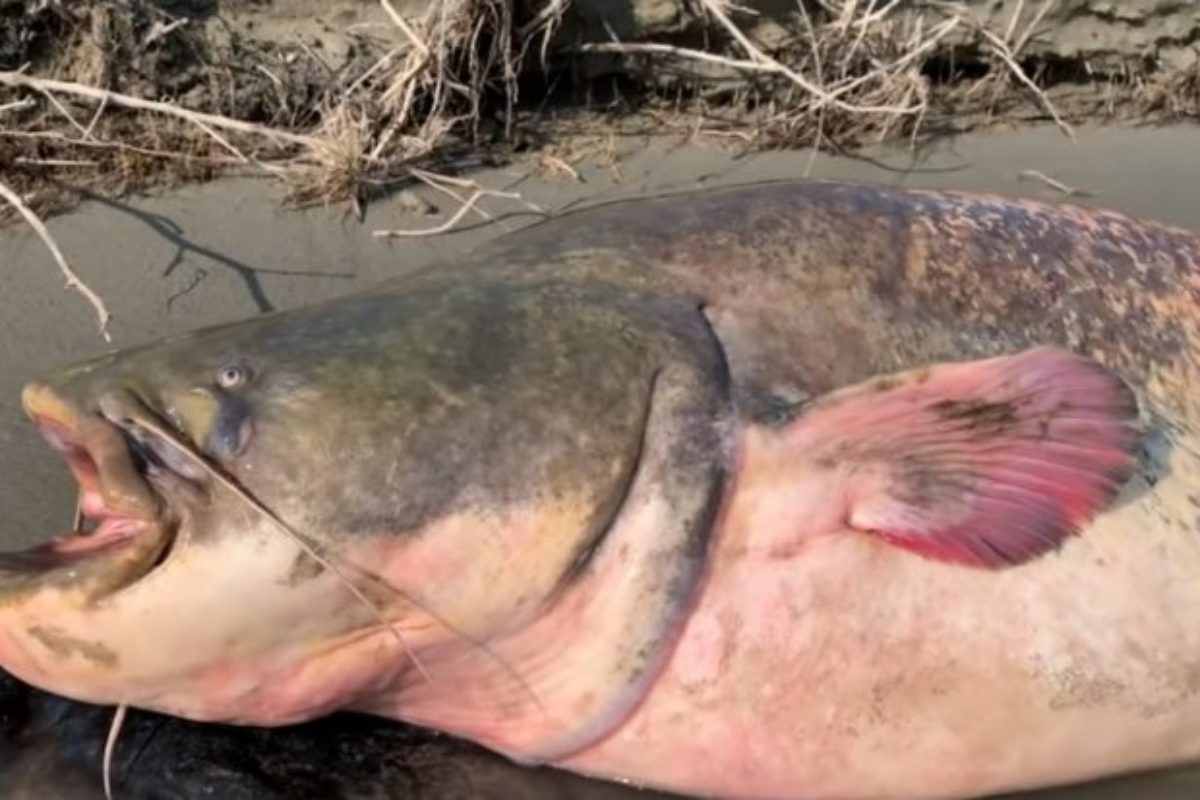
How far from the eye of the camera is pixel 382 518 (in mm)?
2486

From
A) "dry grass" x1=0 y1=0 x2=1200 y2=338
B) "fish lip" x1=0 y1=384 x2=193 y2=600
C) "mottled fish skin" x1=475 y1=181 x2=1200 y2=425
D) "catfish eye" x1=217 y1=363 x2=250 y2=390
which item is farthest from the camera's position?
"dry grass" x1=0 y1=0 x2=1200 y2=338

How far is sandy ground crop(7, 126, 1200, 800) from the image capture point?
12.8ft

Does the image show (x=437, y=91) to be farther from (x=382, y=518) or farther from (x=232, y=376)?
(x=382, y=518)

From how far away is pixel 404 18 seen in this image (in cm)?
496

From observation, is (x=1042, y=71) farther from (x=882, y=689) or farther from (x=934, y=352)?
(x=882, y=689)

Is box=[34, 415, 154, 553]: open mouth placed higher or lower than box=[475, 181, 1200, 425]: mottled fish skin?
lower

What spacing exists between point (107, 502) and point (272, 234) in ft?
6.79

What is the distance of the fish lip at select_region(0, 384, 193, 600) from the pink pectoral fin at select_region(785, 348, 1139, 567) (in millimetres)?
887

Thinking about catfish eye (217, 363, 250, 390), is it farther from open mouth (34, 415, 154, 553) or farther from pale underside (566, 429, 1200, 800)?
pale underside (566, 429, 1200, 800)

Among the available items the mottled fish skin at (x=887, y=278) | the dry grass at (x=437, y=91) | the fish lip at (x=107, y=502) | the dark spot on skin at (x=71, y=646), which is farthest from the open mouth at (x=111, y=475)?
the dry grass at (x=437, y=91)

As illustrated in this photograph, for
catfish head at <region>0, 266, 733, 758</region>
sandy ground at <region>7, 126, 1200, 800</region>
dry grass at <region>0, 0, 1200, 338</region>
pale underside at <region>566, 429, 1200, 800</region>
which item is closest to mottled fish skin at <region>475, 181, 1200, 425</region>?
catfish head at <region>0, 266, 733, 758</region>

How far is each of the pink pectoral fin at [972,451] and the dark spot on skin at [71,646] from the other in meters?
0.99

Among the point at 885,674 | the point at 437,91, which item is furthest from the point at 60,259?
the point at 885,674

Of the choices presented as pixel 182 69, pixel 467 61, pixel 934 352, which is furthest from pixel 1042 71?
pixel 934 352
